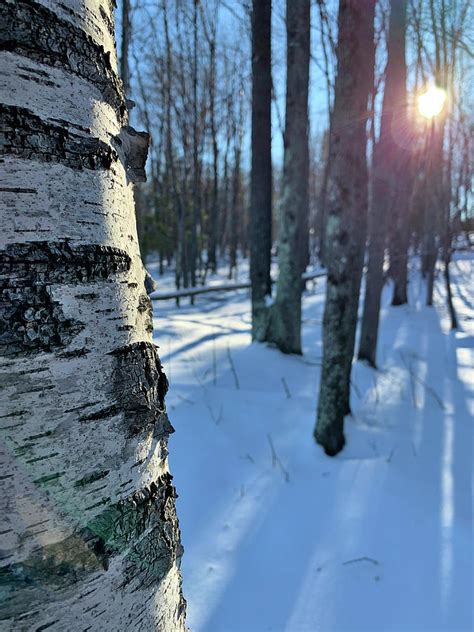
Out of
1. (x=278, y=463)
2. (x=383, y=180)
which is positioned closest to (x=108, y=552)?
(x=278, y=463)

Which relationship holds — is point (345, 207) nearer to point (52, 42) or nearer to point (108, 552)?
point (52, 42)

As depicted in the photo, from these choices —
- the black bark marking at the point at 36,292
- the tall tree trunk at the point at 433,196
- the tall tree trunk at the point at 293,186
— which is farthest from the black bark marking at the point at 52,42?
the tall tree trunk at the point at 433,196

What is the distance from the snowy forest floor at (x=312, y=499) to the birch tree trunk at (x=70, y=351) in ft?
5.53

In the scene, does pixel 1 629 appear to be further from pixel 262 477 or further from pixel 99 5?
pixel 262 477

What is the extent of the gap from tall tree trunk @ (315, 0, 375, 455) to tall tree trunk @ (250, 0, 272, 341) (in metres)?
2.34

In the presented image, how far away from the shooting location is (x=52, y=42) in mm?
467

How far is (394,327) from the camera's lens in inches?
326

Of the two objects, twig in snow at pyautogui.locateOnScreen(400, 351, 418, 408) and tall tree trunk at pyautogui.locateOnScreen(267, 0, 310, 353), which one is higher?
tall tree trunk at pyautogui.locateOnScreen(267, 0, 310, 353)

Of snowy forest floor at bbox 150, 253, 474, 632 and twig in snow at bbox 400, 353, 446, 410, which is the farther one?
twig in snow at bbox 400, 353, 446, 410

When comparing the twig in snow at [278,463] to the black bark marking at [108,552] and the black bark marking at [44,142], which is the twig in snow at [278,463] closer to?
the black bark marking at [108,552]

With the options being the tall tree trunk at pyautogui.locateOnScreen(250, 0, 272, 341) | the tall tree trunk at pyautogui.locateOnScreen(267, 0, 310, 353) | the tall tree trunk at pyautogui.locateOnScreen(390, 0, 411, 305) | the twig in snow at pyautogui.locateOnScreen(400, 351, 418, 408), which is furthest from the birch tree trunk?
the tall tree trunk at pyautogui.locateOnScreen(390, 0, 411, 305)

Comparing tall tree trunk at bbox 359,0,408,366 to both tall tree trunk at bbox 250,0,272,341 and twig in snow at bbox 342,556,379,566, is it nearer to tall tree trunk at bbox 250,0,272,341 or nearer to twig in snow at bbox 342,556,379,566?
tall tree trunk at bbox 250,0,272,341

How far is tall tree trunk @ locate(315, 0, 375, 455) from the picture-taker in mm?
2697

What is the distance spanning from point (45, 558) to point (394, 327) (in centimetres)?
851
